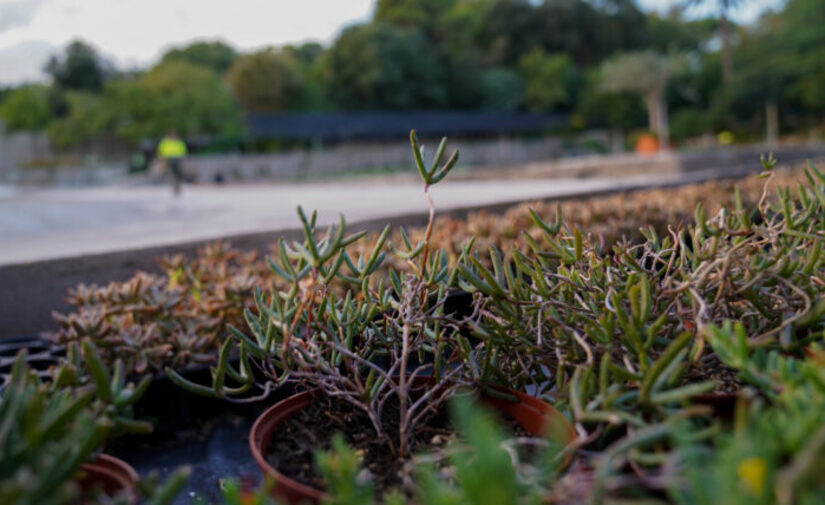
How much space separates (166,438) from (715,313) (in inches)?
71.3

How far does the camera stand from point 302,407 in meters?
1.37

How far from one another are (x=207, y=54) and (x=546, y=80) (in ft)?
85.8

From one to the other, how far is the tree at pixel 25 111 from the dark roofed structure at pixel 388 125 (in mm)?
14651

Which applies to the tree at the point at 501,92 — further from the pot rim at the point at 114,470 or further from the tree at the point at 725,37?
the pot rim at the point at 114,470

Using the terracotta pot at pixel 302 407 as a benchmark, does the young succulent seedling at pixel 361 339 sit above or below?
above

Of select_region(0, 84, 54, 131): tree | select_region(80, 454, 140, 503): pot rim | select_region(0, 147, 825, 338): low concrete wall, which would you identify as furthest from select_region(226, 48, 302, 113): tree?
select_region(80, 454, 140, 503): pot rim

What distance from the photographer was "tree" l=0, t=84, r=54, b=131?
4334 cm

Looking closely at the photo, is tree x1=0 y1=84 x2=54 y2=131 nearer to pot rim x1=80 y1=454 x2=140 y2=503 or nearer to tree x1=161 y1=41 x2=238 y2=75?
tree x1=161 y1=41 x2=238 y2=75

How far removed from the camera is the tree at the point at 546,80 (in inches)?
2019

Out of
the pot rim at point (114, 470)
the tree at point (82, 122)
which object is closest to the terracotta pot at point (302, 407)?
the pot rim at point (114, 470)

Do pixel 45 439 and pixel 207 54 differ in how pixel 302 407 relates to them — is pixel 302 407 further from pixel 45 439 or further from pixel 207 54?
pixel 207 54

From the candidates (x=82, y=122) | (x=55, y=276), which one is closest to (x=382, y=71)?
(x=82, y=122)

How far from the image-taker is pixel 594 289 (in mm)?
1464

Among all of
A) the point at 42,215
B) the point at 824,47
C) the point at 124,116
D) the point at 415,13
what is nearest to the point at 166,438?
the point at 42,215
